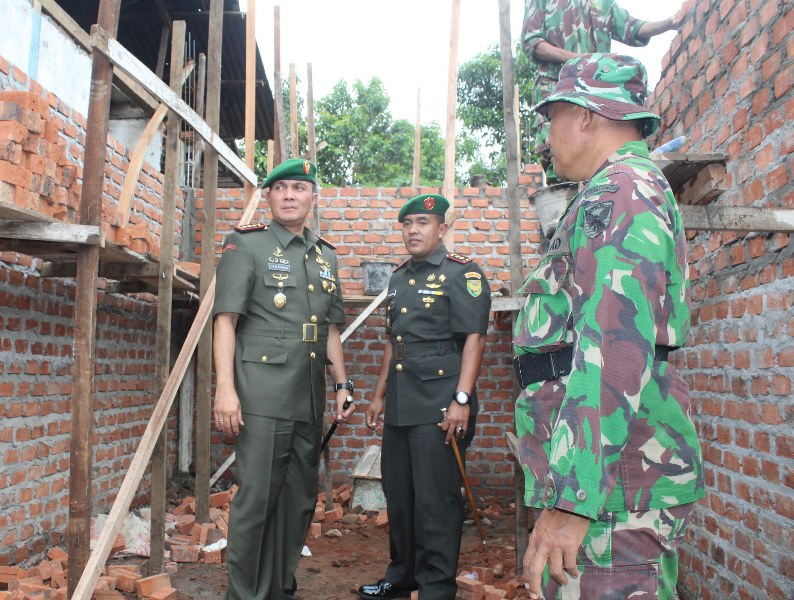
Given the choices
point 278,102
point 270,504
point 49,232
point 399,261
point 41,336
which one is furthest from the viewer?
point 399,261

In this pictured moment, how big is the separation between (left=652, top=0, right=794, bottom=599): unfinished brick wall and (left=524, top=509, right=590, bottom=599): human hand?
1261 millimetres

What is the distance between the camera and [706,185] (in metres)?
2.46

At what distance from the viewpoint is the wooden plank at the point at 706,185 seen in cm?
242

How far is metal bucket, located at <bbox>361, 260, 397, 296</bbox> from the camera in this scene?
17.1ft

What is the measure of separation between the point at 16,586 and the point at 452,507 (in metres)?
1.98

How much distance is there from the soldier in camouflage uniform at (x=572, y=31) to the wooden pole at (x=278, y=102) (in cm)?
200

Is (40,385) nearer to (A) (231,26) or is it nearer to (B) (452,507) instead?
(B) (452,507)

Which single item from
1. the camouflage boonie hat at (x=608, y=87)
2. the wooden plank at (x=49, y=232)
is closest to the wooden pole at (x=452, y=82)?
the wooden plank at (x=49, y=232)

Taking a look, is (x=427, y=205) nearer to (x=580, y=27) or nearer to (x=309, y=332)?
(x=309, y=332)

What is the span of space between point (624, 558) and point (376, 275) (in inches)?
160

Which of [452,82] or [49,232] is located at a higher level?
[452,82]

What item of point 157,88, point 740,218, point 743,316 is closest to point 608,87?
point 740,218

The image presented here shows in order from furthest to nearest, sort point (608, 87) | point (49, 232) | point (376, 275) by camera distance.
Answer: point (376, 275)
point (49, 232)
point (608, 87)

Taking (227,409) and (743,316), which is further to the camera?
(227,409)
